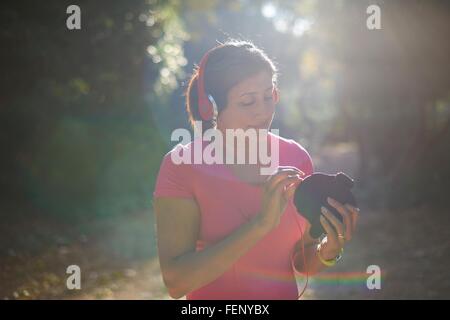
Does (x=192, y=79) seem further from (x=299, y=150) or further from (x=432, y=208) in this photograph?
(x=432, y=208)

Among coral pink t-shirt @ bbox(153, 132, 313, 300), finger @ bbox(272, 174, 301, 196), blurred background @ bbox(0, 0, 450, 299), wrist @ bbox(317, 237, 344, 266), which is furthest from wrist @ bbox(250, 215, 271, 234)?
blurred background @ bbox(0, 0, 450, 299)

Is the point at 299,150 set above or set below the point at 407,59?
below

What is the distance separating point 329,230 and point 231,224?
396mm

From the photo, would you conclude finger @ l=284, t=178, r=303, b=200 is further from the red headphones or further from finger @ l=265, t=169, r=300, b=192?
the red headphones

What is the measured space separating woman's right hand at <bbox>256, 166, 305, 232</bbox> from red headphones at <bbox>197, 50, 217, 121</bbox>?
21.3 inches

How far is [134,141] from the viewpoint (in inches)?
486

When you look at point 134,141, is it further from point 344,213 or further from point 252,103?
point 344,213

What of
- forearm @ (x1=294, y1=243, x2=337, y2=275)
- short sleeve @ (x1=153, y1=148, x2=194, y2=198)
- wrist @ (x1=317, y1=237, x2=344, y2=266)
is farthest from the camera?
forearm @ (x1=294, y1=243, x2=337, y2=275)

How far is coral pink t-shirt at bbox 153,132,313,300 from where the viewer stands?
7.70ft

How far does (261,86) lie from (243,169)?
0.37 metres

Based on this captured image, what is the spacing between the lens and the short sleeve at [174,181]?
2.32 m

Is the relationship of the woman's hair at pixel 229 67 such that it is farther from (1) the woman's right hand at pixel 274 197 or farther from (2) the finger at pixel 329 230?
(2) the finger at pixel 329 230

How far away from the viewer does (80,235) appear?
404 inches
